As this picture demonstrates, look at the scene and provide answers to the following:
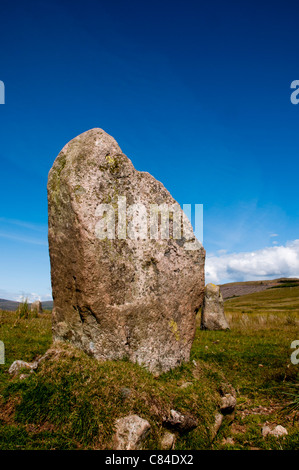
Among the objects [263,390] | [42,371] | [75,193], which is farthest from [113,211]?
[263,390]

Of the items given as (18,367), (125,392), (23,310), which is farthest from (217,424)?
(23,310)

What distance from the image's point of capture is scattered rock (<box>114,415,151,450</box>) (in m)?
4.59

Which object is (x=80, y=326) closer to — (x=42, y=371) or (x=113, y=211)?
(x=42, y=371)

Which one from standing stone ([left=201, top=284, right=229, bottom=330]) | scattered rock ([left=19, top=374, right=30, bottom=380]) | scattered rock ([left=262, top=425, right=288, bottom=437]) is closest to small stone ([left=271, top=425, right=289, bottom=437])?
scattered rock ([left=262, top=425, right=288, bottom=437])

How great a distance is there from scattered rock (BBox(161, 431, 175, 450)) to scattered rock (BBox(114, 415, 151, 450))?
0.40 metres

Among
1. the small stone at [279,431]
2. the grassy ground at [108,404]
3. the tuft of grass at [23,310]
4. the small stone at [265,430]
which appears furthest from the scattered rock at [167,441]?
the tuft of grass at [23,310]

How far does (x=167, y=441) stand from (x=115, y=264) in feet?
10.3

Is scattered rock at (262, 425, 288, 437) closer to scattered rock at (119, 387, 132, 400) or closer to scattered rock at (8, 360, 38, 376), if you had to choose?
scattered rock at (119, 387, 132, 400)

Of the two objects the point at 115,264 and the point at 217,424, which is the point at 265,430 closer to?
the point at 217,424

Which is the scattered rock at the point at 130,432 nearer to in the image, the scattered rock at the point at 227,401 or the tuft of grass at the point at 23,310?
the scattered rock at the point at 227,401

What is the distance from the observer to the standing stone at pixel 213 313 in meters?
18.6

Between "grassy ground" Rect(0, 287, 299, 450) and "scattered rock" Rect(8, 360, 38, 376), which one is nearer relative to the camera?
"grassy ground" Rect(0, 287, 299, 450)

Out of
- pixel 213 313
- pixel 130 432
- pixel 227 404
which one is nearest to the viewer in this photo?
pixel 130 432

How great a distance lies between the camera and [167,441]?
5.05 metres
